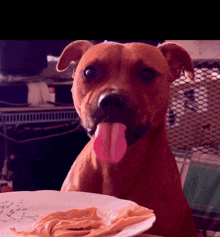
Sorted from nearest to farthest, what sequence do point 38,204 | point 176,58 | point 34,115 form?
point 38,204, point 176,58, point 34,115

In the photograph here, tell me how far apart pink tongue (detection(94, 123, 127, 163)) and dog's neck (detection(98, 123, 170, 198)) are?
0.30 ft

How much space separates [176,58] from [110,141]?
319 mm

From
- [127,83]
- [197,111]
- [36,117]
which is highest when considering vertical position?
[127,83]

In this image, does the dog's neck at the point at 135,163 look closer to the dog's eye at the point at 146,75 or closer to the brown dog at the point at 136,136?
the brown dog at the point at 136,136

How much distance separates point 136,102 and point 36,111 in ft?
2.10

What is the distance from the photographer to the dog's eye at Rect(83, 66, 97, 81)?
83 cm

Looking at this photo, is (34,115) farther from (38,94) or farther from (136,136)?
(136,136)

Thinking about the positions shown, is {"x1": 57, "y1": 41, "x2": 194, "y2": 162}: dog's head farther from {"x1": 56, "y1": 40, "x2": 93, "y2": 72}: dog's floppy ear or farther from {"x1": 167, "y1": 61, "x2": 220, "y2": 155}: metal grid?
{"x1": 167, "y1": 61, "x2": 220, "y2": 155}: metal grid

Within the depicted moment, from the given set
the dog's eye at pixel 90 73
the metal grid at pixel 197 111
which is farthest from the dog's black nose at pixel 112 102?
the metal grid at pixel 197 111

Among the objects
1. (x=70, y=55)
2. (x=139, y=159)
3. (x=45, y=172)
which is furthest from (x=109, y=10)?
(x=45, y=172)

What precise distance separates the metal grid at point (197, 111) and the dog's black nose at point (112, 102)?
421mm

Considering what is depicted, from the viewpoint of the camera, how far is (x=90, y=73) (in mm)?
837

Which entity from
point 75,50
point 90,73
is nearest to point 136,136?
point 90,73

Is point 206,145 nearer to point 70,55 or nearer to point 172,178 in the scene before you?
point 172,178
